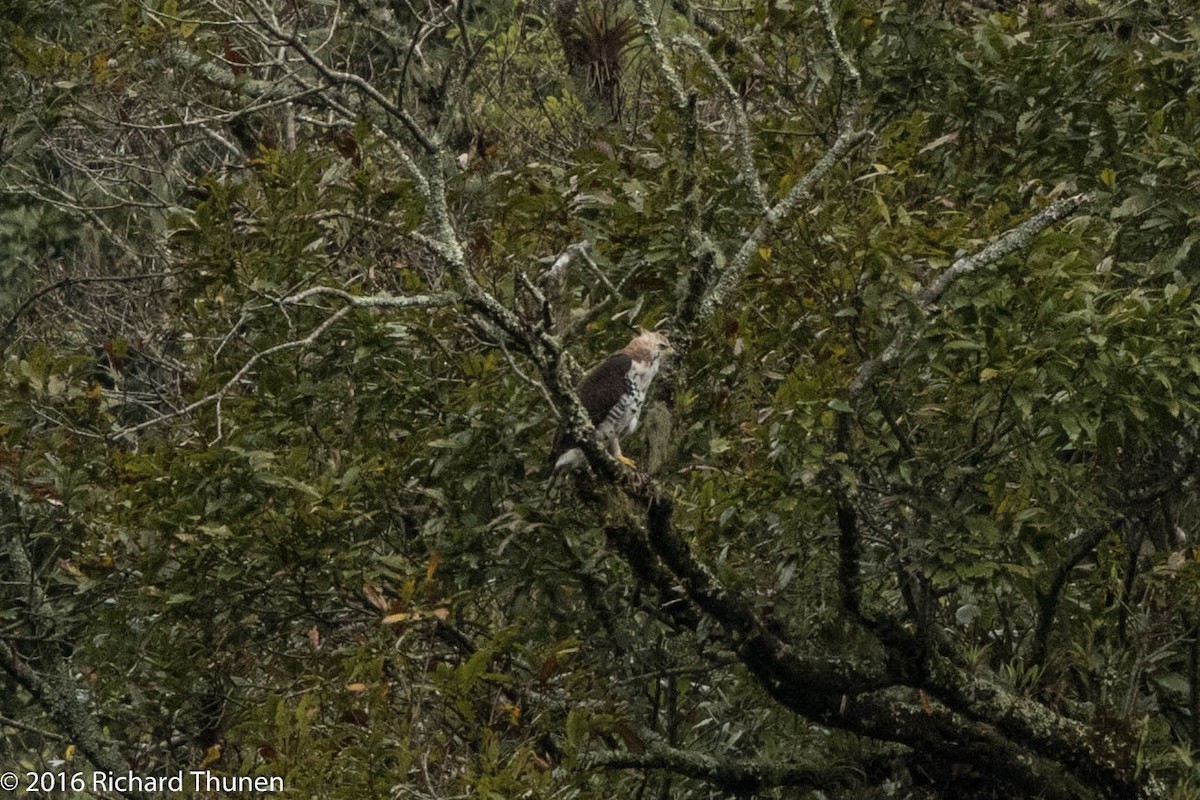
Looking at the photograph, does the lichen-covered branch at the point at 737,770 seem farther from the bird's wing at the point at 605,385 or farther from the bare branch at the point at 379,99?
the bare branch at the point at 379,99

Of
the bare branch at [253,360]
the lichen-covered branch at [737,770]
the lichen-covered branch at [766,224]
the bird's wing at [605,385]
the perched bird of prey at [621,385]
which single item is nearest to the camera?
Answer: the bare branch at [253,360]

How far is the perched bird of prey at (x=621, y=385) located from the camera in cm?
607

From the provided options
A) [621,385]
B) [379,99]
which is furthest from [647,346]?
[379,99]

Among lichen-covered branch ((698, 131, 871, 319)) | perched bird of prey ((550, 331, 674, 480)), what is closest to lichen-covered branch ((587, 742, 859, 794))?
perched bird of prey ((550, 331, 674, 480))

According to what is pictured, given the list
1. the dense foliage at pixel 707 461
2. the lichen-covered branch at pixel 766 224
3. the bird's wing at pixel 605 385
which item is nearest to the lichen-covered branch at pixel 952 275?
the dense foliage at pixel 707 461

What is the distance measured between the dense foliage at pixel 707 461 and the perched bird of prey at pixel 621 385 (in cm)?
13

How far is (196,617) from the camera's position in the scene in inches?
242

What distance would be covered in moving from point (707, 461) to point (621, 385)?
24.6 inches

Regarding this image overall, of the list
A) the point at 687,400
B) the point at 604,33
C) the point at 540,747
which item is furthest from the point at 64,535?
the point at 604,33

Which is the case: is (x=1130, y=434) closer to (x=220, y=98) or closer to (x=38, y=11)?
(x=38, y=11)

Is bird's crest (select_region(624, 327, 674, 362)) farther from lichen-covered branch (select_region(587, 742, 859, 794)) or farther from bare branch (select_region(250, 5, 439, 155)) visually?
bare branch (select_region(250, 5, 439, 155))

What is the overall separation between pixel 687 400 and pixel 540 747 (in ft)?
4.82

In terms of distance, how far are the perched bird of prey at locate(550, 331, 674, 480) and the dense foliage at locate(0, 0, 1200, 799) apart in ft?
0.44

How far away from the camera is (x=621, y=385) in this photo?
6270mm
